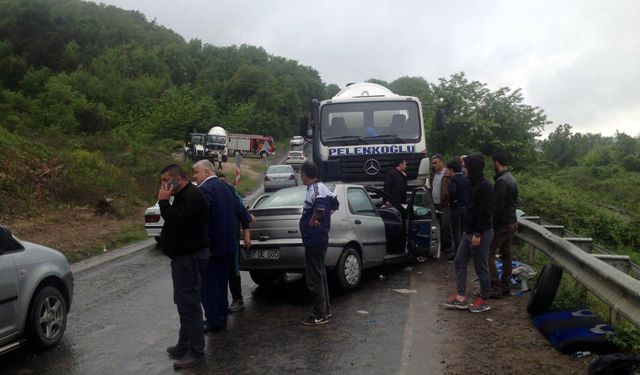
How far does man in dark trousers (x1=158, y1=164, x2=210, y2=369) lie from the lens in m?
5.36

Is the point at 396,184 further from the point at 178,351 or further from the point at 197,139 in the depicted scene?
the point at 197,139

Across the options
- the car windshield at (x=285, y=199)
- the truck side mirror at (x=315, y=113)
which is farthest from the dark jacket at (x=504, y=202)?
the truck side mirror at (x=315, y=113)

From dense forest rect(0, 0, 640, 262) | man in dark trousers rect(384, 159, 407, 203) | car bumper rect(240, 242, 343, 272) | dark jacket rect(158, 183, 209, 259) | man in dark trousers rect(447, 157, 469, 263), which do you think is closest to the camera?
dark jacket rect(158, 183, 209, 259)

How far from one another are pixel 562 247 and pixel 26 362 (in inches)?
236

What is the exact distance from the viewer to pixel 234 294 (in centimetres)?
768

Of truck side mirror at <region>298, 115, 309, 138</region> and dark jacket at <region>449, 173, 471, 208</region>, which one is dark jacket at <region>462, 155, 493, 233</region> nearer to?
dark jacket at <region>449, 173, 471, 208</region>

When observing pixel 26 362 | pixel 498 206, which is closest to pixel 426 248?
pixel 498 206

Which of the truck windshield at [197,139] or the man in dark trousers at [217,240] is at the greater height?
the truck windshield at [197,139]

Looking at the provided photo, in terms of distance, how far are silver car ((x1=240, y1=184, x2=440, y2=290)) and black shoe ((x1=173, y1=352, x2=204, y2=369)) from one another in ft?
7.83

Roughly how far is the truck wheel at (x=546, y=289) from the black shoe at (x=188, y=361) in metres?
3.72

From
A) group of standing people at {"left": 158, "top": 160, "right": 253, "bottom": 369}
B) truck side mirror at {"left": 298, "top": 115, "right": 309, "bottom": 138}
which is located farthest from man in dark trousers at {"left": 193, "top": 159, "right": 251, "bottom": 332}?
truck side mirror at {"left": 298, "top": 115, "right": 309, "bottom": 138}

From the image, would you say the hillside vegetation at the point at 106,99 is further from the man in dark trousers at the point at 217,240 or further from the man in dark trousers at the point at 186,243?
the man in dark trousers at the point at 186,243

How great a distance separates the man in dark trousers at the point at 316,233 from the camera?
22.0ft

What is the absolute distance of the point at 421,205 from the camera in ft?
34.8
